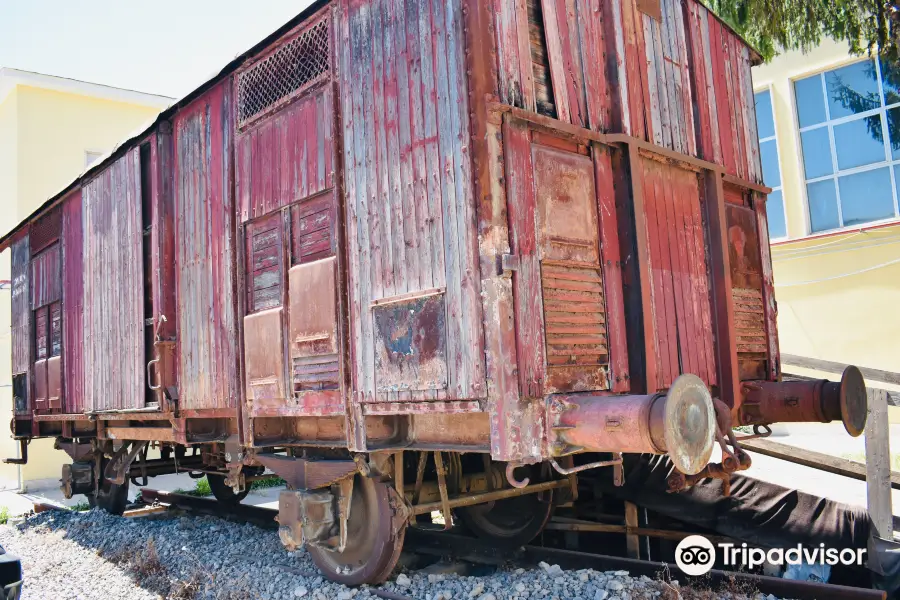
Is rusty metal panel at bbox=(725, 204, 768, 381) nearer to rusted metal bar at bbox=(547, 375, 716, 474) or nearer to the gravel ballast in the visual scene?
the gravel ballast

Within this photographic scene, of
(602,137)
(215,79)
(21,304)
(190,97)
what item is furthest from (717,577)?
(21,304)

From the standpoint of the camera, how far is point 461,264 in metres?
4.22

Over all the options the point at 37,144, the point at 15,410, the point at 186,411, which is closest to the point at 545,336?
the point at 186,411

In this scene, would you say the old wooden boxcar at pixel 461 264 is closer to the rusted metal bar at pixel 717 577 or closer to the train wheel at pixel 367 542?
the train wheel at pixel 367 542

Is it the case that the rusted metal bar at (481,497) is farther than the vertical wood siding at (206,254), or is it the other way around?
the vertical wood siding at (206,254)

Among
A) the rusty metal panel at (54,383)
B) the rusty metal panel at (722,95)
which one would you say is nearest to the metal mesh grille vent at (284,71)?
the rusty metal panel at (722,95)

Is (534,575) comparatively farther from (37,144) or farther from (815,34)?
(37,144)

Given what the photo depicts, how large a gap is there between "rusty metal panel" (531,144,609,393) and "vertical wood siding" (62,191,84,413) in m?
7.27

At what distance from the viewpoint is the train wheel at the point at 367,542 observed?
5.21 meters

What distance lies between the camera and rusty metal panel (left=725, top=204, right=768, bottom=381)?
5.79 m

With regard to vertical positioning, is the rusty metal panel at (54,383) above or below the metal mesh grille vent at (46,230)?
below

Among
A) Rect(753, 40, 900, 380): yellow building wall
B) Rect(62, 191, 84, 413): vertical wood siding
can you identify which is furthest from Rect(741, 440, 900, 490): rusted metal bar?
Rect(62, 191, 84, 413): vertical wood siding

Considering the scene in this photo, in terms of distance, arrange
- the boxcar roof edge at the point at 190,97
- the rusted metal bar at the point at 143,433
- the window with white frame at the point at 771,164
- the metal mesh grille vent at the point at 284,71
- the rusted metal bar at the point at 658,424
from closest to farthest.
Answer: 1. the rusted metal bar at the point at 658,424
2. the metal mesh grille vent at the point at 284,71
3. the boxcar roof edge at the point at 190,97
4. the rusted metal bar at the point at 143,433
5. the window with white frame at the point at 771,164

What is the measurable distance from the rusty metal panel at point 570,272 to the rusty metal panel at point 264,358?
2.40 metres
